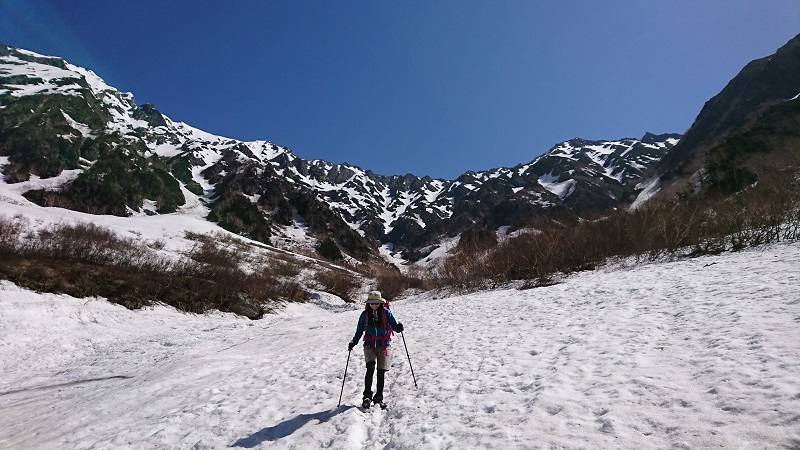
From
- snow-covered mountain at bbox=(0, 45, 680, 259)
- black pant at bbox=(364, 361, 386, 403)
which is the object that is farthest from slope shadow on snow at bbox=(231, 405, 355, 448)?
snow-covered mountain at bbox=(0, 45, 680, 259)

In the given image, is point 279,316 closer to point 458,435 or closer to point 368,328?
point 368,328

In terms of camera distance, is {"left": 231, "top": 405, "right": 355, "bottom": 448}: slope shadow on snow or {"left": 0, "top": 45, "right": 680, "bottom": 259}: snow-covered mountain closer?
{"left": 231, "top": 405, "right": 355, "bottom": 448}: slope shadow on snow

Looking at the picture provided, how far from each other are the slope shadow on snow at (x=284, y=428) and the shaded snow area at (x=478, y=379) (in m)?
0.04

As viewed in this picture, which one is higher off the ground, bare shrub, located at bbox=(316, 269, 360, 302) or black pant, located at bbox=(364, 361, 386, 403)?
bare shrub, located at bbox=(316, 269, 360, 302)

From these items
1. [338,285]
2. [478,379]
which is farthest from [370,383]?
[338,285]

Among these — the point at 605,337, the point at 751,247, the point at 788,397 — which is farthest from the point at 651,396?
the point at 751,247

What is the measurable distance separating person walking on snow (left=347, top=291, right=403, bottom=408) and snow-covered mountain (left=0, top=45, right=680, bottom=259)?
80018 millimetres

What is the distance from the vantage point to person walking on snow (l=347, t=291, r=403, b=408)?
22.8 feet

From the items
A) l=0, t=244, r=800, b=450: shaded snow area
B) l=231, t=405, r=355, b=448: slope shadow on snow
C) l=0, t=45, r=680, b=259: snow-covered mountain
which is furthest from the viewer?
l=0, t=45, r=680, b=259: snow-covered mountain

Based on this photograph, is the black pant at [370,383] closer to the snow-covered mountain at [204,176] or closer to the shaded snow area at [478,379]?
the shaded snow area at [478,379]

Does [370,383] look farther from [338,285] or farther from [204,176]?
[204,176]

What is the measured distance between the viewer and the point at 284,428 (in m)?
6.48

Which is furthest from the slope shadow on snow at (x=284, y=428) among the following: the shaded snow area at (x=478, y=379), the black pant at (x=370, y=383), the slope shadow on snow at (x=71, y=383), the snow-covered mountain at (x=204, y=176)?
the snow-covered mountain at (x=204, y=176)

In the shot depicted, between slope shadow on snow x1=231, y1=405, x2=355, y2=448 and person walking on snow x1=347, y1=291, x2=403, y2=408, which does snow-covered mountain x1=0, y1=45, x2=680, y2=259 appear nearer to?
person walking on snow x1=347, y1=291, x2=403, y2=408
